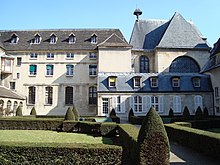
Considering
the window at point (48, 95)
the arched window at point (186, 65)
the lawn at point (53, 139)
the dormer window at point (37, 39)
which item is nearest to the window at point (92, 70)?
the window at point (48, 95)

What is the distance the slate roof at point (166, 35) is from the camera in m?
37.1

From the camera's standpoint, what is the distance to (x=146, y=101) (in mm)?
29406

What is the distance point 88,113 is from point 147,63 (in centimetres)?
1245

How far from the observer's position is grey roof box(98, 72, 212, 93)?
2967cm

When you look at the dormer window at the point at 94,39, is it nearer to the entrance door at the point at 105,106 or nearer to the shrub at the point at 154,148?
the entrance door at the point at 105,106

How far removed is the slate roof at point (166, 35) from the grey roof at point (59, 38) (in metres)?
3.66

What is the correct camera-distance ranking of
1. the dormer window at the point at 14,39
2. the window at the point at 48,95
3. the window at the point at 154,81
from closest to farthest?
1. the window at the point at 154,81
2. the window at the point at 48,95
3. the dormer window at the point at 14,39

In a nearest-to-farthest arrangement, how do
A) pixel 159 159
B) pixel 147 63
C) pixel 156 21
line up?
pixel 159 159 < pixel 147 63 < pixel 156 21

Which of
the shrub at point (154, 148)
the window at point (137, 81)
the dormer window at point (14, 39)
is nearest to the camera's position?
the shrub at point (154, 148)

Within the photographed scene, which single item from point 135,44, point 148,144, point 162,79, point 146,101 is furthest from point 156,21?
point 148,144

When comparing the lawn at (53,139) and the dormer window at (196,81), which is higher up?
the dormer window at (196,81)

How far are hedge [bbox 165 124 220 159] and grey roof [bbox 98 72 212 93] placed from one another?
604 inches

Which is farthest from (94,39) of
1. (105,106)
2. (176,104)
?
(176,104)

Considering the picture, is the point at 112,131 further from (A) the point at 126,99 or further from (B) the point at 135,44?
(B) the point at 135,44
